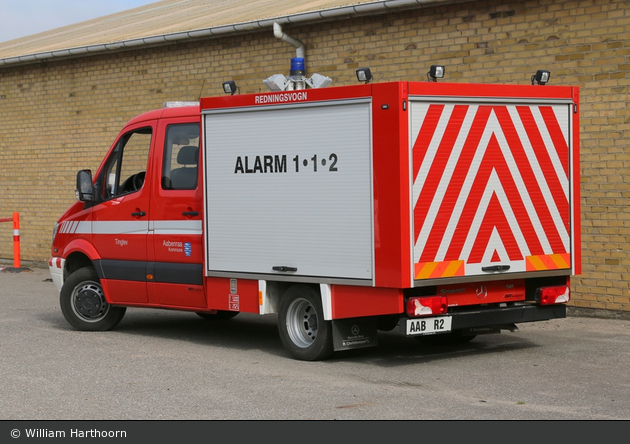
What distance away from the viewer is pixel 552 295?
332 inches

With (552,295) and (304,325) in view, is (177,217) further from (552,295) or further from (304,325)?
(552,295)

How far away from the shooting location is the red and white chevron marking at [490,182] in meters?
7.73

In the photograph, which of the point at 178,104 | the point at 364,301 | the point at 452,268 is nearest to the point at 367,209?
the point at 364,301

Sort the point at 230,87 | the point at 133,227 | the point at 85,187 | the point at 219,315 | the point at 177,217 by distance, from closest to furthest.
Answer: the point at 177,217 → the point at 230,87 → the point at 133,227 → the point at 85,187 → the point at 219,315

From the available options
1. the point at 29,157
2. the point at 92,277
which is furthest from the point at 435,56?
the point at 29,157

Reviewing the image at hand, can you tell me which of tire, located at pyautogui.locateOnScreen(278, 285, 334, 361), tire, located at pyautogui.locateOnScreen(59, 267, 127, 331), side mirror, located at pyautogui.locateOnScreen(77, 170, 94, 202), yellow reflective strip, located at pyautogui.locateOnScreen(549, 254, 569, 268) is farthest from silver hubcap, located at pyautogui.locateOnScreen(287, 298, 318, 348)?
side mirror, located at pyautogui.locateOnScreen(77, 170, 94, 202)

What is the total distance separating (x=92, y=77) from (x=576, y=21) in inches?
385

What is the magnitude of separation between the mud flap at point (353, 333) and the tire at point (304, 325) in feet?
0.25

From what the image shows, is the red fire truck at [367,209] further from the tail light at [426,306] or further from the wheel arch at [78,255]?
the wheel arch at [78,255]

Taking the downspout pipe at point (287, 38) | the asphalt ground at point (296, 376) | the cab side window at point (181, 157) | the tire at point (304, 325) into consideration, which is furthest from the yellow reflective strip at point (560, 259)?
the downspout pipe at point (287, 38)

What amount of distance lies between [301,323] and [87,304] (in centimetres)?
301

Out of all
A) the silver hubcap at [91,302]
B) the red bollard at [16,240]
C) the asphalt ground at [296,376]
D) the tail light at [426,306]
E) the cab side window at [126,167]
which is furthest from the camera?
the red bollard at [16,240]

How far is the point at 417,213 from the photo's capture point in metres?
7.67

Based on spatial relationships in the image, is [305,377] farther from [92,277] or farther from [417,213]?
[92,277]
